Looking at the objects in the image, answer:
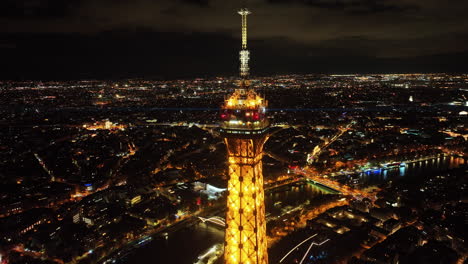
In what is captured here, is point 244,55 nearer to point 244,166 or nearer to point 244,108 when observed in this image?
point 244,108

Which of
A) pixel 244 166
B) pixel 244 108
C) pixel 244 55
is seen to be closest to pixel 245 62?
pixel 244 55

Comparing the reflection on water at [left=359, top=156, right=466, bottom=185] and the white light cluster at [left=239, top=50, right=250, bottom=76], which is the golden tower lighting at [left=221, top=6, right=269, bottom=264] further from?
the reflection on water at [left=359, top=156, right=466, bottom=185]

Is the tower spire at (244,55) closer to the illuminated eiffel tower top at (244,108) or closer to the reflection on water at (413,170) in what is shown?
the illuminated eiffel tower top at (244,108)

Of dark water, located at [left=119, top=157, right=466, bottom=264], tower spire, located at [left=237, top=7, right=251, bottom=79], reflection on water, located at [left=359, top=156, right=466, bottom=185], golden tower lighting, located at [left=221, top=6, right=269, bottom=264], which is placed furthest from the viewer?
reflection on water, located at [left=359, top=156, right=466, bottom=185]

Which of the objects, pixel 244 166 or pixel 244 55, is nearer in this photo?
pixel 244 55

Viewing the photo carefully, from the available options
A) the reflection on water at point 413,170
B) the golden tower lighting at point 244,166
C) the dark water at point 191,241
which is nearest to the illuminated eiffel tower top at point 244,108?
the golden tower lighting at point 244,166

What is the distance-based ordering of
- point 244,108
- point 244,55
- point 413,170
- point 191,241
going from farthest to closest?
point 413,170 → point 191,241 → point 244,108 → point 244,55

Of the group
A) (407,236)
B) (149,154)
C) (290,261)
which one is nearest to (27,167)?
(149,154)

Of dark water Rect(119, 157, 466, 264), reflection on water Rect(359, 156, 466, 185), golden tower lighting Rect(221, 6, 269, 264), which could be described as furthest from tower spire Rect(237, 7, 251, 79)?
reflection on water Rect(359, 156, 466, 185)
